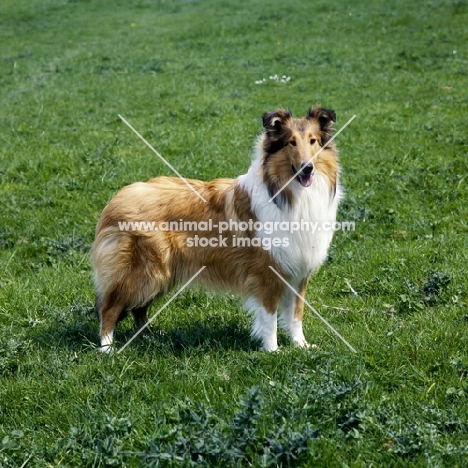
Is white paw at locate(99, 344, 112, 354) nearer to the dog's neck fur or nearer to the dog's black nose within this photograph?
the dog's neck fur

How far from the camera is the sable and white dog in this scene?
474 centimetres

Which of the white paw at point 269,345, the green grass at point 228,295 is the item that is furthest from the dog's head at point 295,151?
the green grass at point 228,295

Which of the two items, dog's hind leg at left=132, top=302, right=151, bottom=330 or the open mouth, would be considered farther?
dog's hind leg at left=132, top=302, right=151, bottom=330

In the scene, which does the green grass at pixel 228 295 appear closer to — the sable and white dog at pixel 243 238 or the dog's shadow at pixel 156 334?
the dog's shadow at pixel 156 334

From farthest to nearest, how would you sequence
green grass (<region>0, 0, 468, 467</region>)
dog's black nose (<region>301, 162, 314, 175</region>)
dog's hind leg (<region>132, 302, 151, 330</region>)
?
dog's hind leg (<region>132, 302, 151, 330</region>) → dog's black nose (<region>301, 162, 314, 175</region>) → green grass (<region>0, 0, 468, 467</region>)

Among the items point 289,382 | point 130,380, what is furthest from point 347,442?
point 130,380

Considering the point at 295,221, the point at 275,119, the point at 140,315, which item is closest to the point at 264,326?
the point at 295,221

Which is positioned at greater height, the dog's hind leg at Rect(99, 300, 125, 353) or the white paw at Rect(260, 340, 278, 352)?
the dog's hind leg at Rect(99, 300, 125, 353)

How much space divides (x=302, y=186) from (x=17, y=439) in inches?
103

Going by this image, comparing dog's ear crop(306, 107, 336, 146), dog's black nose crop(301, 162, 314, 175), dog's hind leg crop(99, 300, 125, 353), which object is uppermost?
dog's ear crop(306, 107, 336, 146)

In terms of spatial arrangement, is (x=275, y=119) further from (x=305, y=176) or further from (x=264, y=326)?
(x=264, y=326)

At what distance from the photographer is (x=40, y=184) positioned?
848 cm

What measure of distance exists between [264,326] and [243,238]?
72cm

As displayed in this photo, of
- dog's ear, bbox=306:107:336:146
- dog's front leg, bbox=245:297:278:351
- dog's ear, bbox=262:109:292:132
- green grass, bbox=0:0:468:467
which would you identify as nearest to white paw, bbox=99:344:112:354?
green grass, bbox=0:0:468:467
